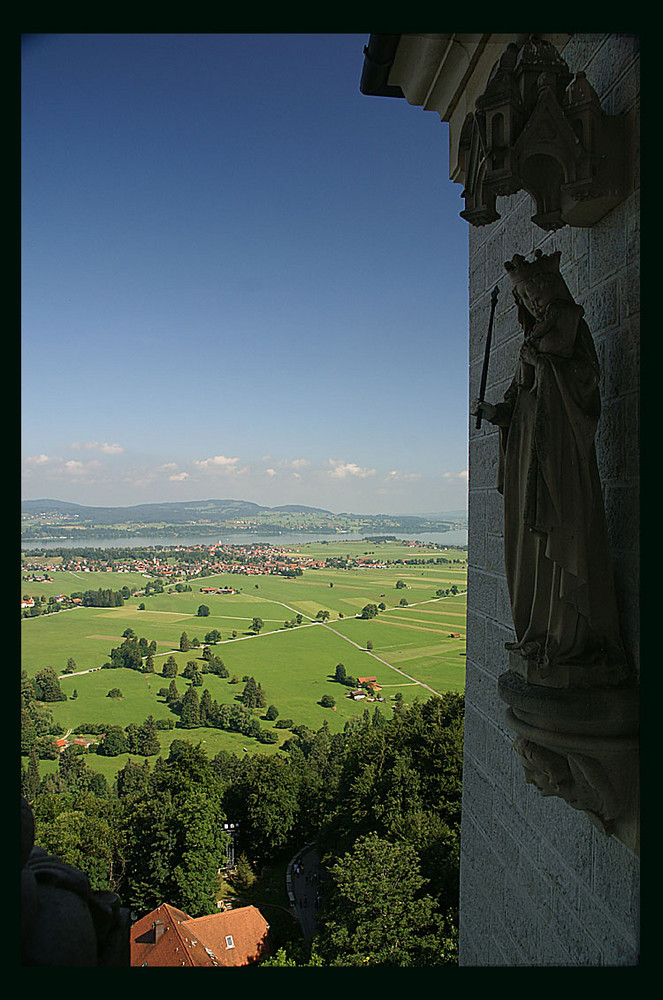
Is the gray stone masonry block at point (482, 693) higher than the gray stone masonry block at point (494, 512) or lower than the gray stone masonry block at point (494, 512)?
lower

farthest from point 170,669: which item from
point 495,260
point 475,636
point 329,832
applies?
point 495,260

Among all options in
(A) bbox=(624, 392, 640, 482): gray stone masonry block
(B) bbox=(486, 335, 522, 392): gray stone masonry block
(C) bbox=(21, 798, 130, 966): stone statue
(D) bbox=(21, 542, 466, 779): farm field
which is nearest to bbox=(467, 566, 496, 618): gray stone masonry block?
(B) bbox=(486, 335, 522, 392): gray stone masonry block

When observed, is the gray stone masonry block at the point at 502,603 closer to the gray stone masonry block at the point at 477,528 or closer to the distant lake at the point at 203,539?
the gray stone masonry block at the point at 477,528

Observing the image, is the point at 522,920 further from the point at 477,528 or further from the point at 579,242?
the point at 579,242

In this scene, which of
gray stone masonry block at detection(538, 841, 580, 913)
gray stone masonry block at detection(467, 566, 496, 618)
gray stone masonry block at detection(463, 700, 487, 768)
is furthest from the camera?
gray stone masonry block at detection(463, 700, 487, 768)

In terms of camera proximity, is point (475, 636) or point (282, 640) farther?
point (282, 640)

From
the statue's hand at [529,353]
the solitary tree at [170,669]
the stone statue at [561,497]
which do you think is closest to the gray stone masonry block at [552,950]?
the stone statue at [561,497]

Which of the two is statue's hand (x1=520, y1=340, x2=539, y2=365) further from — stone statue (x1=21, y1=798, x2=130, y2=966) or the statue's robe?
stone statue (x1=21, y1=798, x2=130, y2=966)
